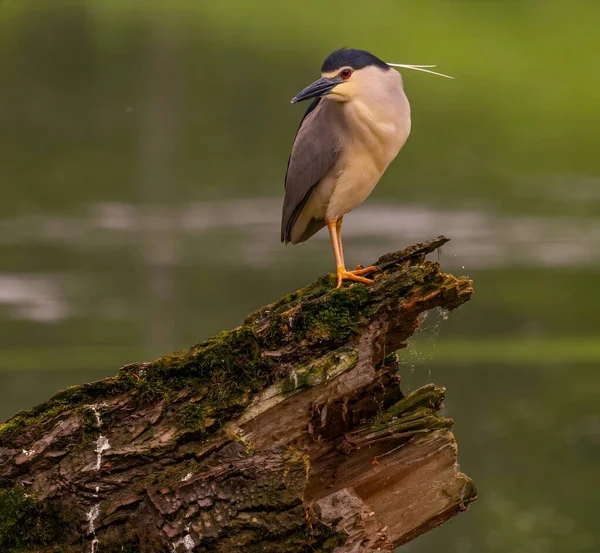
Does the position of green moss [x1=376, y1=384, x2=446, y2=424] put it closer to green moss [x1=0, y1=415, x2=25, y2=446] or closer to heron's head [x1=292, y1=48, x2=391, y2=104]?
green moss [x1=0, y1=415, x2=25, y2=446]

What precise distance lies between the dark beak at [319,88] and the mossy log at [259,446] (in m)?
0.65

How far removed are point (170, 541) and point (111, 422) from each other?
1.04 feet

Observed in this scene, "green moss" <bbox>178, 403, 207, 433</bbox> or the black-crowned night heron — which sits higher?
the black-crowned night heron

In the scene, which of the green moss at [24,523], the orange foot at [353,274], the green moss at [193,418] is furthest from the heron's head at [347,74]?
the green moss at [24,523]

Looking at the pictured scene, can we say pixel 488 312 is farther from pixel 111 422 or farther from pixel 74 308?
pixel 111 422

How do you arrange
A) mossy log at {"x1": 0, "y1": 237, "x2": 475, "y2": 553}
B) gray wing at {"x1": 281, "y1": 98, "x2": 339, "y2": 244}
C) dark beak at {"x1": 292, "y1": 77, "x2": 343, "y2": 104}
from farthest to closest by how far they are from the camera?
1. gray wing at {"x1": 281, "y1": 98, "x2": 339, "y2": 244}
2. dark beak at {"x1": 292, "y1": 77, "x2": 343, "y2": 104}
3. mossy log at {"x1": 0, "y1": 237, "x2": 475, "y2": 553}

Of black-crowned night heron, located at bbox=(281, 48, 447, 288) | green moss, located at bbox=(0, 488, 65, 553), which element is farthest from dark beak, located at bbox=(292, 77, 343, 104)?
green moss, located at bbox=(0, 488, 65, 553)

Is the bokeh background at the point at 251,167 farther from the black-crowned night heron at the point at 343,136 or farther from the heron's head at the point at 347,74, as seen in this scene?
the heron's head at the point at 347,74

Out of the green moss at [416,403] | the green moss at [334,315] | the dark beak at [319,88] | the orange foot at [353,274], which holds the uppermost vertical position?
the dark beak at [319,88]

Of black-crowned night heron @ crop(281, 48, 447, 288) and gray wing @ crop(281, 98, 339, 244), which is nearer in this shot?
black-crowned night heron @ crop(281, 48, 447, 288)

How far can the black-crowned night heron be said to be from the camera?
126 inches

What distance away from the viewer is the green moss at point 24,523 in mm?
2525

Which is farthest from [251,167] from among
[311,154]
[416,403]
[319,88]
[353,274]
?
[416,403]

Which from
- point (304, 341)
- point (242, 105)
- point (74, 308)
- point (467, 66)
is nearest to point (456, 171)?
point (467, 66)
